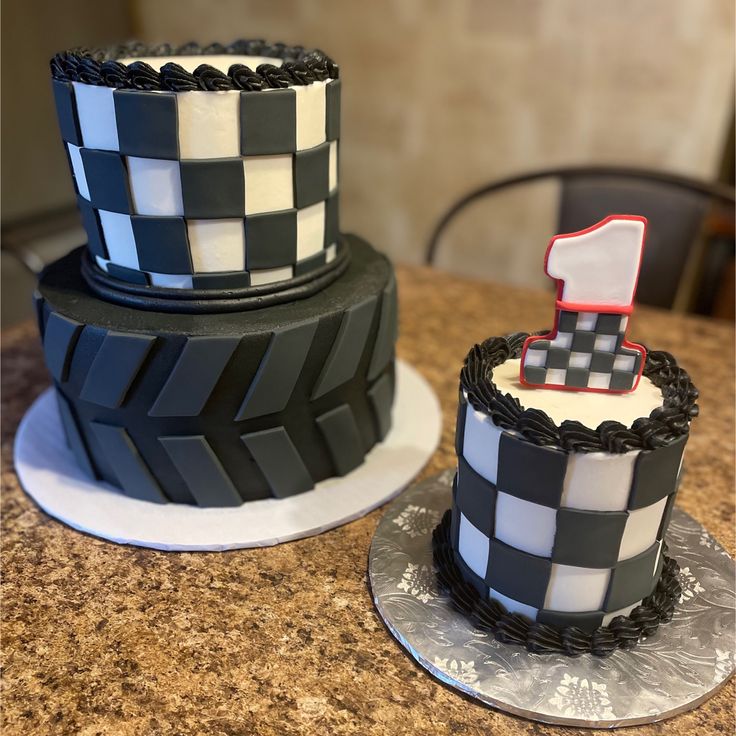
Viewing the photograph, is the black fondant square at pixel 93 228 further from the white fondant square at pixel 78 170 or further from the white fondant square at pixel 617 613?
the white fondant square at pixel 617 613

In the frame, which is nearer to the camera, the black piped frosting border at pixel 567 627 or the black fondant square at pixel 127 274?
the black piped frosting border at pixel 567 627

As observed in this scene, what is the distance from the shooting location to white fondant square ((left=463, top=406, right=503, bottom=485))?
571 mm

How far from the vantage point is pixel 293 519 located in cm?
76

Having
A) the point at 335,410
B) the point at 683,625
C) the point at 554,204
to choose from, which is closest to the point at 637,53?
the point at 554,204

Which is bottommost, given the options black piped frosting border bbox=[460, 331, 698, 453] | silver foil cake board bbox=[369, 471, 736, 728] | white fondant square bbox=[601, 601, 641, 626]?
silver foil cake board bbox=[369, 471, 736, 728]

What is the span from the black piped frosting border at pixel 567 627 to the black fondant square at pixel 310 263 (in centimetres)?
37

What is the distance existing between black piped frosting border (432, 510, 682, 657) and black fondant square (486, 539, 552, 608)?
0.07ft

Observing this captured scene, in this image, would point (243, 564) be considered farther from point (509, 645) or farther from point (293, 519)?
point (509, 645)

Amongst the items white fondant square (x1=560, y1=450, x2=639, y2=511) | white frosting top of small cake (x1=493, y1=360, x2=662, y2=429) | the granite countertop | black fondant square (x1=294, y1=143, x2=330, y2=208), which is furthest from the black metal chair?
white fondant square (x1=560, y1=450, x2=639, y2=511)

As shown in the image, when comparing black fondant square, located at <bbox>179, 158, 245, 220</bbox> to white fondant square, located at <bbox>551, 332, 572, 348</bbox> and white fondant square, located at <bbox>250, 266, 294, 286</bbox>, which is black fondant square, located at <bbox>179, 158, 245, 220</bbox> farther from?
white fondant square, located at <bbox>551, 332, 572, 348</bbox>

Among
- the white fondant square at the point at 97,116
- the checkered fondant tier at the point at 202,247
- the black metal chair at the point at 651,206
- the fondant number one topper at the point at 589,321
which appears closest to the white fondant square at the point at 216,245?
the checkered fondant tier at the point at 202,247

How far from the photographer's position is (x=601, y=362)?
602mm

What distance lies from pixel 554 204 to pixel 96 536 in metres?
1.48

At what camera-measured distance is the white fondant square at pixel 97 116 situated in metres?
0.65
